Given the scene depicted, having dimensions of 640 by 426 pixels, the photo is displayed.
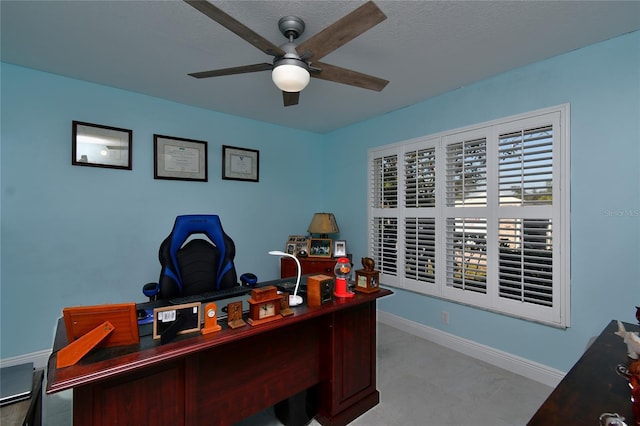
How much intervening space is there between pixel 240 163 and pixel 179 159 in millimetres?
717

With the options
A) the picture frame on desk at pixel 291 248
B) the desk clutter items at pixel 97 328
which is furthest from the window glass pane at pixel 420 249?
the desk clutter items at pixel 97 328

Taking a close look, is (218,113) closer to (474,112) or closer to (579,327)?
(474,112)

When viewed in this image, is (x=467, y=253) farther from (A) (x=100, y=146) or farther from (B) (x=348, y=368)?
(A) (x=100, y=146)

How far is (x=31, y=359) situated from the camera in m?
2.50

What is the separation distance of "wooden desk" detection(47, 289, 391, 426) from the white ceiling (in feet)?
5.82

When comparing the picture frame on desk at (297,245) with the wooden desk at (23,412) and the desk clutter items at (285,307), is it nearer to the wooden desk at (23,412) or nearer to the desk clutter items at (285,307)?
the desk clutter items at (285,307)

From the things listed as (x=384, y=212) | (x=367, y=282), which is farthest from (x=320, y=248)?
(x=367, y=282)

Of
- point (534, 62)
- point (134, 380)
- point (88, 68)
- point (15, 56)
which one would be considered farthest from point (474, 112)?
point (15, 56)

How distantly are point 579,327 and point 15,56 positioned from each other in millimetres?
4779

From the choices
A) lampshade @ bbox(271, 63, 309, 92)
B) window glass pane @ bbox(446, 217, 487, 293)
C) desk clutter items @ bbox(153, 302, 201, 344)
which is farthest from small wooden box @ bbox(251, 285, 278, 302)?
window glass pane @ bbox(446, 217, 487, 293)

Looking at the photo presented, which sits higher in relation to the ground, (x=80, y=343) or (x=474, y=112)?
(x=474, y=112)

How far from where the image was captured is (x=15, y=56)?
227 centimetres

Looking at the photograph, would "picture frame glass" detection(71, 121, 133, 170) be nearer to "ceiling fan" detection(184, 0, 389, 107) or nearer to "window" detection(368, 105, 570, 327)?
"ceiling fan" detection(184, 0, 389, 107)

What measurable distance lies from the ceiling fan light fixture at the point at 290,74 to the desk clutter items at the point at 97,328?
1335mm
